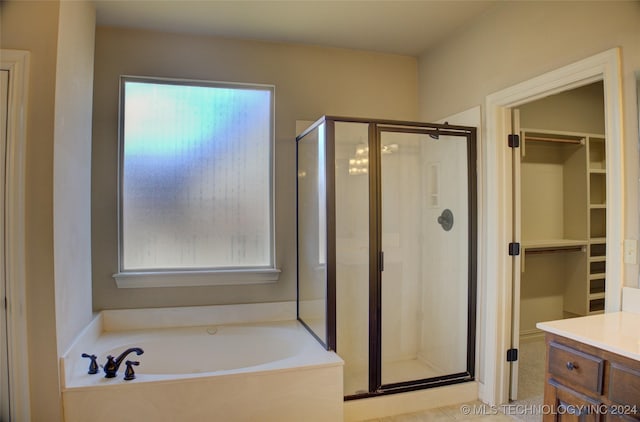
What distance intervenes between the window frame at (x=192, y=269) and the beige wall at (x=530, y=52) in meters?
1.39

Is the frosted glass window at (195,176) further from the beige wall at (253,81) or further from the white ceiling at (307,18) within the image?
the white ceiling at (307,18)

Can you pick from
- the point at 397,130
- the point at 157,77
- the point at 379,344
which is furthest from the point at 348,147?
the point at 157,77

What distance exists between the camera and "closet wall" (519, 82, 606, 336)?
364cm

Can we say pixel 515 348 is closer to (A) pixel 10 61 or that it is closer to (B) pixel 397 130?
(B) pixel 397 130

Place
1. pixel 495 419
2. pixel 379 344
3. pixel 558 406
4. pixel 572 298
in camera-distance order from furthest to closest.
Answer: pixel 572 298, pixel 379 344, pixel 495 419, pixel 558 406

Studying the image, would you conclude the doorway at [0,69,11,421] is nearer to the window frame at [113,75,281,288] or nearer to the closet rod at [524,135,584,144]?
the window frame at [113,75,281,288]

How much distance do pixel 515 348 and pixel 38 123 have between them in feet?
10.3

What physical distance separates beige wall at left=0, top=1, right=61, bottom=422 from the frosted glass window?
919 mm

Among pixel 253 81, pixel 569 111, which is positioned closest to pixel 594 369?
pixel 253 81

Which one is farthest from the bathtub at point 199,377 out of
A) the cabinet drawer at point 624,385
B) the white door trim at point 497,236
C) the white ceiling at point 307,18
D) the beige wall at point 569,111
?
the beige wall at point 569,111

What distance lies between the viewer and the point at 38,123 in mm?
1864

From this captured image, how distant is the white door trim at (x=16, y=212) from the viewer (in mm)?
1824

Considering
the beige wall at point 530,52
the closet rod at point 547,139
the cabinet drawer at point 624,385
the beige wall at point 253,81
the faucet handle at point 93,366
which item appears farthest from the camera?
the closet rod at point 547,139

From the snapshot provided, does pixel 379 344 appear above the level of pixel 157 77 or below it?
below
